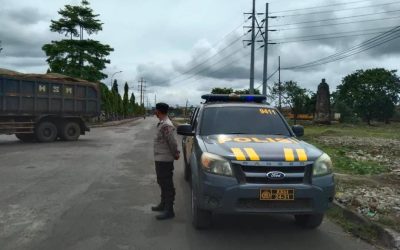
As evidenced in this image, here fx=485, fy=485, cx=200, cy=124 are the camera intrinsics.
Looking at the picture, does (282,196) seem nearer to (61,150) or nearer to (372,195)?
(372,195)

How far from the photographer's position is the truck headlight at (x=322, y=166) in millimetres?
6107

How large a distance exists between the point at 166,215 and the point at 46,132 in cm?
1674

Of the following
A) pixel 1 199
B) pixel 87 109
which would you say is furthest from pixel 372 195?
pixel 87 109

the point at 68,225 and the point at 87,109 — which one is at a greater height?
the point at 87,109

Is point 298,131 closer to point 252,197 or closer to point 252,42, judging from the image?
point 252,197

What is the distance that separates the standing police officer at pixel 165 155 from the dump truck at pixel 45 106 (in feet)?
48.2

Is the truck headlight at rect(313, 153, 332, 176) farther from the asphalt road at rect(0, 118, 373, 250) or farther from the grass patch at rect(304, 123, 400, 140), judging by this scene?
the grass patch at rect(304, 123, 400, 140)

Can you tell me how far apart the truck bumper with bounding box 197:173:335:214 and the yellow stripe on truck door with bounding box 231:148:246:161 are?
0.90 ft

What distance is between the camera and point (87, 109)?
2422 cm

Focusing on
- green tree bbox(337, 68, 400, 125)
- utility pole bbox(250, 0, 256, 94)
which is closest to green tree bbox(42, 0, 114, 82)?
utility pole bbox(250, 0, 256, 94)

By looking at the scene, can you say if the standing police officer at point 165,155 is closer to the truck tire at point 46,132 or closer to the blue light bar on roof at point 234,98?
the blue light bar on roof at point 234,98

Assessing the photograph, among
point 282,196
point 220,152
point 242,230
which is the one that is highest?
point 220,152

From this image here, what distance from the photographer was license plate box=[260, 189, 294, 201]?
5.84 m

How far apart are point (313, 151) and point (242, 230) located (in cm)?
144
